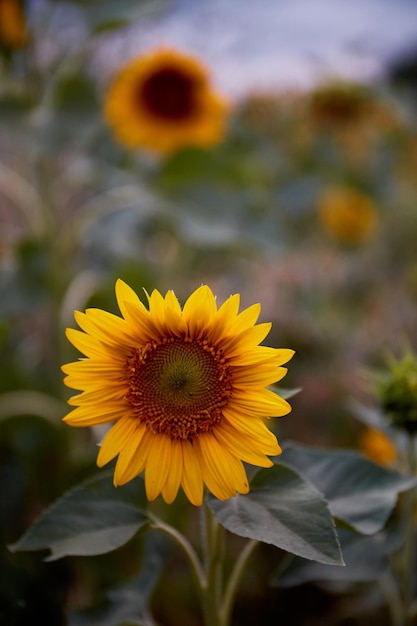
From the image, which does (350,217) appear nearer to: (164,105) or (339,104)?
(339,104)

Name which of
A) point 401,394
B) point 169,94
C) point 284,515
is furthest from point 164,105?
point 284,515

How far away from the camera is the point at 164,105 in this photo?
1.22m

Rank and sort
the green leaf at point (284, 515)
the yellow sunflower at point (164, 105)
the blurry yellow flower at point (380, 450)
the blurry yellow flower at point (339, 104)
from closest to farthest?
1. the green leaf at point (284, 515)
2. the blurry yellow flower at point (380, 450)
3. the yellow sunflower at point (164, 105)
4. the blurry yellow flower at point (339, 104)

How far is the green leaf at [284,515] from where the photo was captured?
0.39 m

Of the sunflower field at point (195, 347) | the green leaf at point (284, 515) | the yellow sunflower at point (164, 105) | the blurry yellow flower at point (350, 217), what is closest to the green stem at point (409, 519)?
the sunflower field at point (195, 347)

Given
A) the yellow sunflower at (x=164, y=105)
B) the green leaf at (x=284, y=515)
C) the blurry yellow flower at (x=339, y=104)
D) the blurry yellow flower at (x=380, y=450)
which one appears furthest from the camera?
the blurry yellow flower at (x=339, y=104)

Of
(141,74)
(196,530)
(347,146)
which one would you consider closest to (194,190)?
(141,74)

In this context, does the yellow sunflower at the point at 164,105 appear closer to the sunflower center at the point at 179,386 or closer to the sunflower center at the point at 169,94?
the sunflower center at the point at 169,94

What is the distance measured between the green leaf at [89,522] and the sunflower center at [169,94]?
868 millimetres

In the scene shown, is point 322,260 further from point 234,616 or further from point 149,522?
point 149,522

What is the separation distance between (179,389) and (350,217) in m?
1.46

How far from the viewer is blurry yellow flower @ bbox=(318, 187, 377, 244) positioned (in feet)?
5.98

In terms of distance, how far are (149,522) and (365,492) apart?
0.16 m

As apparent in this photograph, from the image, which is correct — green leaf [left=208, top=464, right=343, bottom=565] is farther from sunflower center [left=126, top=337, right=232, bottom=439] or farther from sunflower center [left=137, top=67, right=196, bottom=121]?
sunflower center [left=137, top=67, right=196, bottom=121]
